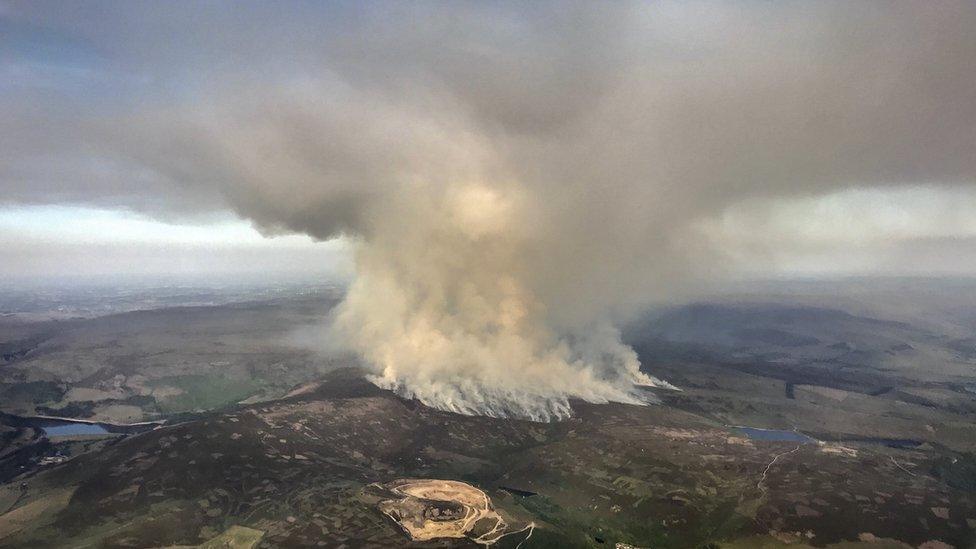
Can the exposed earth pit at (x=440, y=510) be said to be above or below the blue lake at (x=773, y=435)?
above

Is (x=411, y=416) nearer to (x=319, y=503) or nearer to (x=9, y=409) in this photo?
(x=319, y=503)

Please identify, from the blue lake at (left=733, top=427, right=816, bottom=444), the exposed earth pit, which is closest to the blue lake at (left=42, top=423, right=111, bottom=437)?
the exposed earth pit

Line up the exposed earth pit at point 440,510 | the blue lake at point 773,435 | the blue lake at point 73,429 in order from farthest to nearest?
the blue lake at point 73,429
the blue lake at point 773,435
the exposed earth pit at point 440,510

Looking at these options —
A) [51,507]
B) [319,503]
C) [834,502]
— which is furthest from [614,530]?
[51,507]

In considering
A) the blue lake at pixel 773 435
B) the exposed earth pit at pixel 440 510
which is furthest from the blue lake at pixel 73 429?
the blue lake at pixel 773 435

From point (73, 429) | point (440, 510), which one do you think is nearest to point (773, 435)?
point (440, 510)

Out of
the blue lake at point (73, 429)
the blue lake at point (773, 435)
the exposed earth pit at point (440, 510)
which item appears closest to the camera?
the exposed earth pit at point (440, 510)

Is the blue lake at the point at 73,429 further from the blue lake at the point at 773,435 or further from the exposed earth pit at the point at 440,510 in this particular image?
the blue lake at the point at 773,435

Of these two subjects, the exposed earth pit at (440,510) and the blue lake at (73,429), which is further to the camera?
the blue lake at (73,429)

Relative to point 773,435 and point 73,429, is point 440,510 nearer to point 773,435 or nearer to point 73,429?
→ point 773,435
